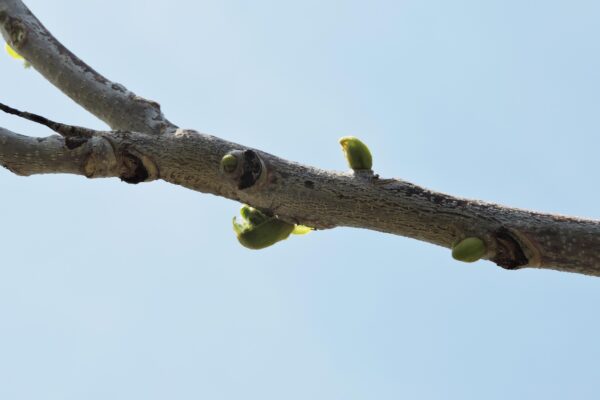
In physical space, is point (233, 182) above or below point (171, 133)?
below

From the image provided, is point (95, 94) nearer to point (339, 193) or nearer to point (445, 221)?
point (339, 193)

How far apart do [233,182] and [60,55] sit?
5.27 ft

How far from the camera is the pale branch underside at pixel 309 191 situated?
259cm

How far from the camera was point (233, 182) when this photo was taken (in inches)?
115

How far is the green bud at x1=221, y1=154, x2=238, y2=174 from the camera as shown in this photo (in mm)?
2871

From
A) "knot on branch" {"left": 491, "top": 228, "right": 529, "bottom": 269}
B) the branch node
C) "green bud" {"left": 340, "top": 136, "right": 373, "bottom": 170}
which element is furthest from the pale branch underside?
the branch node

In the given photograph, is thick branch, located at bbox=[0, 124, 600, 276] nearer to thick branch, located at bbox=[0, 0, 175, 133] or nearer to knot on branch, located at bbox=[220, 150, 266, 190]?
knot on branch, located at bbox=[220, 150, 266, 190]

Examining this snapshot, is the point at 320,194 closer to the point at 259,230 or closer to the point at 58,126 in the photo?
the point at 259,230

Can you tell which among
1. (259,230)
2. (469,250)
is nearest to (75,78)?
(259,230)

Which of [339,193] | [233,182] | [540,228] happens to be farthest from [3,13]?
[540,228]

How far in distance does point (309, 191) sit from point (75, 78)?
166 centimetres

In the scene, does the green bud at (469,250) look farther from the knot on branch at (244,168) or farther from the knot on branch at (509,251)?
the knot on branch at (244,168)

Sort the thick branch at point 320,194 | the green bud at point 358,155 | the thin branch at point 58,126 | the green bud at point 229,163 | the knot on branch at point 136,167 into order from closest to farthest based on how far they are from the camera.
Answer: the thick branch at point 320,194, the thin branch at point 58,126, the green bud at point 229,163, the knot on branch at point 136,167, the green bud at point 358,155

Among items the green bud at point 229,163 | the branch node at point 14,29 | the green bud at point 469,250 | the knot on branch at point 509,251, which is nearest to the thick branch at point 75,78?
the branch node at point 14,29
